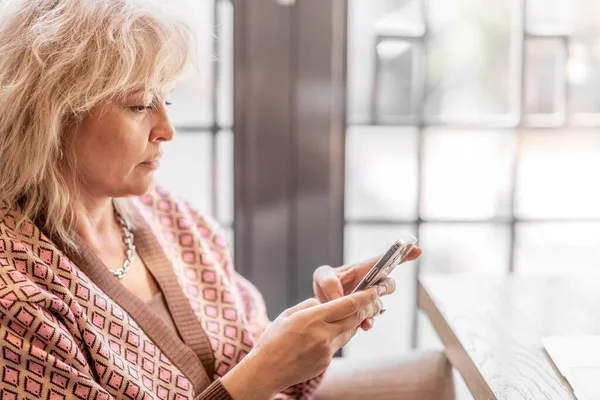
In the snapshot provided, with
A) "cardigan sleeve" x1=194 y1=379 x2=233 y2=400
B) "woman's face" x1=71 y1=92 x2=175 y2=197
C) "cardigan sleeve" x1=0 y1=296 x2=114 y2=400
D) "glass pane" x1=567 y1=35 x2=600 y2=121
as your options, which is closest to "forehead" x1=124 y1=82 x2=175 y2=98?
"woman's face" x1=71 y1=92 x2=175 y2=197

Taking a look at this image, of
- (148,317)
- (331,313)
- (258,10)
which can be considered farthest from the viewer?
(258,10)

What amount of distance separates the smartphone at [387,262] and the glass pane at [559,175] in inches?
33.3

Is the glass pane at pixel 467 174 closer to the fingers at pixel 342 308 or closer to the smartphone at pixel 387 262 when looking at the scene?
the smartphone at pixel 387 262

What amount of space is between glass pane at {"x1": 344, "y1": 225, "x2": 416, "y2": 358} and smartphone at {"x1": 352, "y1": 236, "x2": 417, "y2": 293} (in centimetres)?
76

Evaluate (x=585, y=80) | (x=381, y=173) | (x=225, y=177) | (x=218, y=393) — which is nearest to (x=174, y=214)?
(x=225, y=177)

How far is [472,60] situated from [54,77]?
1.08 meters

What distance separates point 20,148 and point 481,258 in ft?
4.19

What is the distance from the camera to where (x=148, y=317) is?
121 centimetres

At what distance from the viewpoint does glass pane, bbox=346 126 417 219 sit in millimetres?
1847

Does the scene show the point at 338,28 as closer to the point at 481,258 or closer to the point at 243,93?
the point at 243,93

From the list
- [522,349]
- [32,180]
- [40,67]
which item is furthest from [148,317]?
[522,349]

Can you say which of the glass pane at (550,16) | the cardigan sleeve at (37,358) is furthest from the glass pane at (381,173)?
the cardigan sleeve at (37,358)

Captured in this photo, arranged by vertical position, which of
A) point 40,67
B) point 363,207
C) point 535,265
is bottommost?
point 535,265

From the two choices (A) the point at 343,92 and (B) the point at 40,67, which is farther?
(A) the point at 343,92
